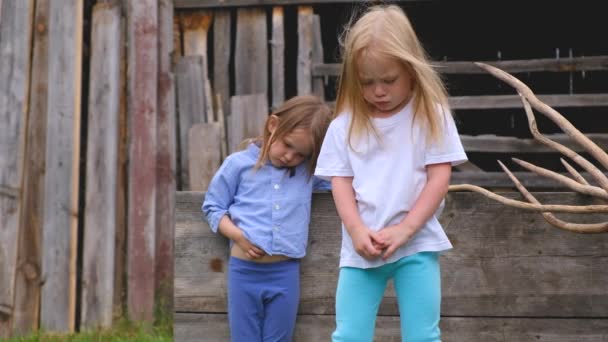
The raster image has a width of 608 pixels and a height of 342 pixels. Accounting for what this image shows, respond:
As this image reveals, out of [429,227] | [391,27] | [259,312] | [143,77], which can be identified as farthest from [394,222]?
[143,77]

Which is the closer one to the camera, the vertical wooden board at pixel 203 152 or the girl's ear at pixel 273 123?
the girl's ear at pixel 273 123

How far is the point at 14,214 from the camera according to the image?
5.79 meters

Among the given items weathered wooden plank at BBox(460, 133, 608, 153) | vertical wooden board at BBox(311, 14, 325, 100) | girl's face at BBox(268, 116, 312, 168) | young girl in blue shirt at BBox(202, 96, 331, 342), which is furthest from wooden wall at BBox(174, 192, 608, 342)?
vertical wooden board at BBox(311, 14, 325, 100)

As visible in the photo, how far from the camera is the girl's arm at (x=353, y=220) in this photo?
117 inches

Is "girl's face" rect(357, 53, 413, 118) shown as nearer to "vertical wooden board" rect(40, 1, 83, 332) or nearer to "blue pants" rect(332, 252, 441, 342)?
"blue pants" rect(332, 252, 441, 342)

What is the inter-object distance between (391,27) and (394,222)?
0.58 m

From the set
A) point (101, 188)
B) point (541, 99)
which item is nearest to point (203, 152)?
point (101, 188)

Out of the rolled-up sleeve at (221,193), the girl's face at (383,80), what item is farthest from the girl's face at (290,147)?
the girl's face at (383,80)

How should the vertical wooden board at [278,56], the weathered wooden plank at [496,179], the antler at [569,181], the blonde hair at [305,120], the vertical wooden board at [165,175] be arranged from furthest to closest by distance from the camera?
the vertical wooden board at [278,56] < the weathered wooden plank at [496,179] < the vertical wooden board at [165,175] < the blonde hair at [305,120] < the antler at [569,181]

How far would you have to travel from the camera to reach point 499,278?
3.82 m

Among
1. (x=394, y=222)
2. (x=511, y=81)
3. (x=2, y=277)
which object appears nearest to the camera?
(x=394, y=222)

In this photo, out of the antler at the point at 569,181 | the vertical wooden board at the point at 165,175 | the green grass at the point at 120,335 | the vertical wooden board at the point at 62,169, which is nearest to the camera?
the antler at the point at 569,181

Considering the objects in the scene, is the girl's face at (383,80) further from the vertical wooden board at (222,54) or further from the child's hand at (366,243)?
the vertical wooden board at (222,54)

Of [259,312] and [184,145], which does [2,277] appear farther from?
[259,312]
